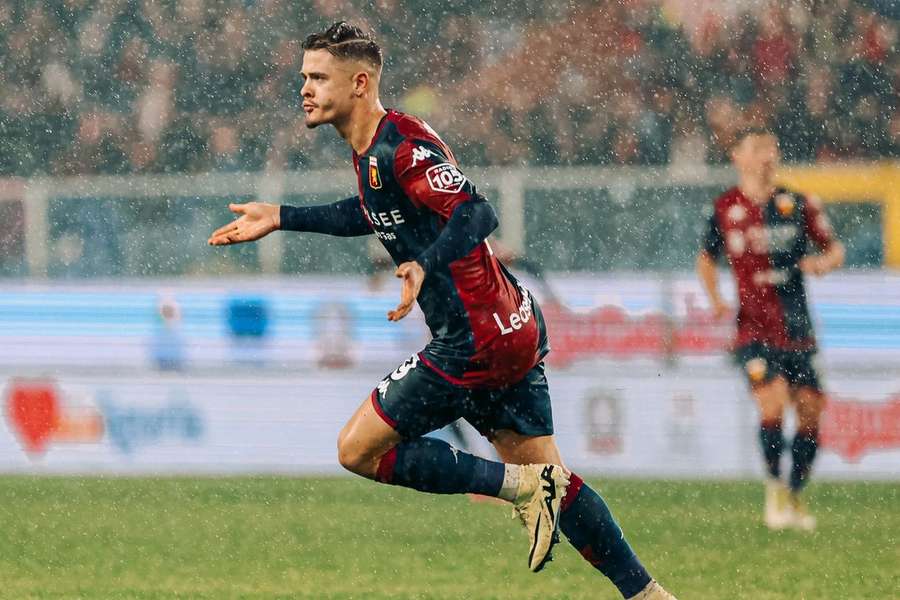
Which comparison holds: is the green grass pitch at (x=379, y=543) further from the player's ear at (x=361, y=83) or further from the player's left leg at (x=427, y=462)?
the player's ear at (x=361, y=83)

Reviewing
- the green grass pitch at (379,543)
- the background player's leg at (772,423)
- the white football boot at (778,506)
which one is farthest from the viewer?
the background player's leg at (772,423)

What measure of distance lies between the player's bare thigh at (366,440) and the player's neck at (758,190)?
→ 3883mm

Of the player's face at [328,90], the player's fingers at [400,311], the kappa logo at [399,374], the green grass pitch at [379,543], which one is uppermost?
the player's face at [328,90]

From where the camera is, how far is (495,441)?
4.63 meters

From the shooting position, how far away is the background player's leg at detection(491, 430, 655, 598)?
14.8ft

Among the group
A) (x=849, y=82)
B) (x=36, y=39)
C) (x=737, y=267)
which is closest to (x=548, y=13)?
(x=849, y=82)

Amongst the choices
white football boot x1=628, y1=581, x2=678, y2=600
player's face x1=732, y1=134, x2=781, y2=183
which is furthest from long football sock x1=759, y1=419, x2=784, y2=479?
white football boot x1=628, y1=581, x2=678, y2=600

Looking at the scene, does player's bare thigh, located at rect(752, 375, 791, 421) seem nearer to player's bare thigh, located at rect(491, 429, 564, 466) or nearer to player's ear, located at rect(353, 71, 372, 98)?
player's bare thigh, located at rect(491, 429, 564, 466)

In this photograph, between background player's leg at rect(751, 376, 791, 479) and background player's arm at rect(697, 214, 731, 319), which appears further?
background player's arm at rect(697, 214, 731, 319)

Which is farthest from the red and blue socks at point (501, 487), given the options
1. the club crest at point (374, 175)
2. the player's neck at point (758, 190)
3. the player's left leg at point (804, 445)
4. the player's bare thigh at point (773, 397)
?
the player's neck at point (758, 190)

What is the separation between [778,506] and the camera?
7344 mm

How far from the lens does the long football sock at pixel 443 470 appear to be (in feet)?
14.3

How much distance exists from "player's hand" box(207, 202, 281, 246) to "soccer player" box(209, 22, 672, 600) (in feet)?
0.14

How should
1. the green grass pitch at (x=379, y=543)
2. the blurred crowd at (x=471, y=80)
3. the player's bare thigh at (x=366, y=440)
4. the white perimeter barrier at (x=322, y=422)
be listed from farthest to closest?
the blurred crowd at (x=471, y=80), the white perimeter barrier at (x=322, y=422), the green grass pitch at (x=379, y=543), the player's bare thigh at (x=366, y=440)
